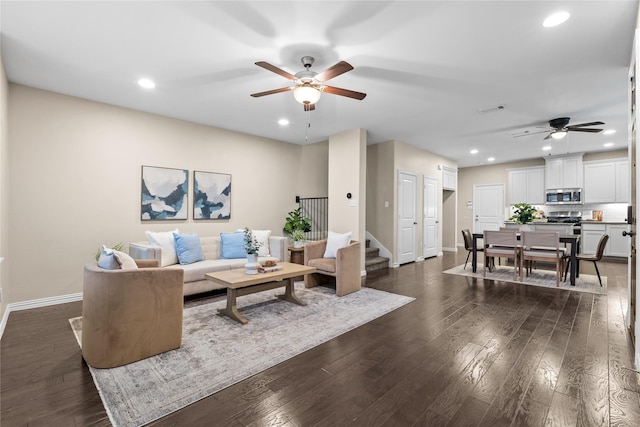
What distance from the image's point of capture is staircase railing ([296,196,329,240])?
712cm

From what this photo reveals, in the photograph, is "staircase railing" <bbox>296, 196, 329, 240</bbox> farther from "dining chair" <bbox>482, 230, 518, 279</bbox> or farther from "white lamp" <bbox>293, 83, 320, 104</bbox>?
"white lamp" <bbox>293, 83, 320, 104</bbox>

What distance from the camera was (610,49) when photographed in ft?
9.50

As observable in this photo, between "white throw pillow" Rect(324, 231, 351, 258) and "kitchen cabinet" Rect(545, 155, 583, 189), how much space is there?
7.13m

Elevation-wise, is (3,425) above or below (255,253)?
below

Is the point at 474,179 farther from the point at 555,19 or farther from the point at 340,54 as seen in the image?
the point at 340,54

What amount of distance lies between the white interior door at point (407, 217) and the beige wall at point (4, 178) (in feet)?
20.8

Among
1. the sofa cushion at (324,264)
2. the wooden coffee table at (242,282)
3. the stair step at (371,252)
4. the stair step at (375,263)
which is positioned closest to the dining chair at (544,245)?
the stair step at (375,263)

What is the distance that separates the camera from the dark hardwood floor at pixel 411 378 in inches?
69.4

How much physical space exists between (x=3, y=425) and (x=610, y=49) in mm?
5610

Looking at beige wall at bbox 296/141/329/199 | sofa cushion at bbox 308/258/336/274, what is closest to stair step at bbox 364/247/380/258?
beige wall at bbox 296/141/329/199

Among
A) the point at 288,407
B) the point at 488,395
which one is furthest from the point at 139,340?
the point at 488,395

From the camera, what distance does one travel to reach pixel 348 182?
571 cm

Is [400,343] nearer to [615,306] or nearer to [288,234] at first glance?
[615,306]

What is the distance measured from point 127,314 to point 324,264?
2704 mm
